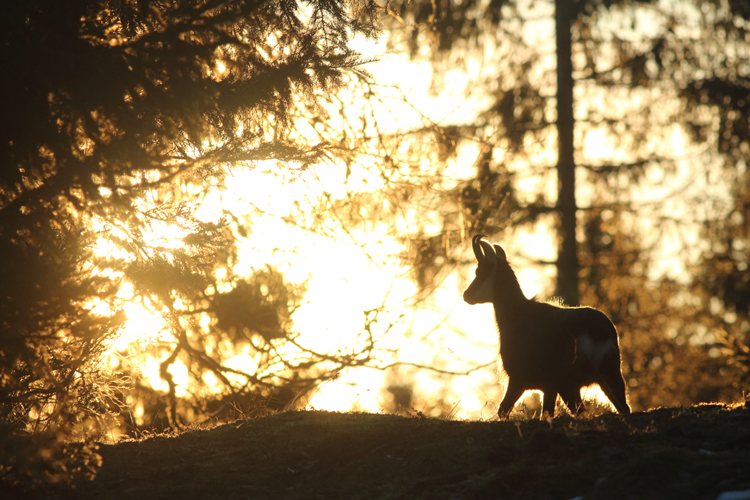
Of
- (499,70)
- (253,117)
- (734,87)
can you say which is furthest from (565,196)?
(253,117)

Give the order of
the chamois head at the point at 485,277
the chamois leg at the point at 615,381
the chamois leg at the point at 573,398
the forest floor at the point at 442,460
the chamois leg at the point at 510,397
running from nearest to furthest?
the forest floor at the point at 442,460 → the chamois leg at the point at 615,381 → the chamois leg at the point at 573,398 → the chamois leg at the point at 510,397 → the chamois head at the point at 485,277

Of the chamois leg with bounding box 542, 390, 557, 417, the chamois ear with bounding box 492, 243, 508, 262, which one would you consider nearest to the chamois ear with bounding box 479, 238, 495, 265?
the chamois ear with bounding box 492, 243, 508, 262

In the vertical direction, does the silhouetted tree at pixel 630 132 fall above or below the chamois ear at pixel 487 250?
above

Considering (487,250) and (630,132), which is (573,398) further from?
(630,132)

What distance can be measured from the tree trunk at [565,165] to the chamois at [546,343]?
24.3 ft

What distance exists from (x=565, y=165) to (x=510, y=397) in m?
9.39

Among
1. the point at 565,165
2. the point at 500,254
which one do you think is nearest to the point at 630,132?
the point at 565,165

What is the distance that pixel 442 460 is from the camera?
504 cm

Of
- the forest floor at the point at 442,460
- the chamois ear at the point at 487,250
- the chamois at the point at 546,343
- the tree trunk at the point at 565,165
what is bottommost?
the forest floor at the point at 442,460

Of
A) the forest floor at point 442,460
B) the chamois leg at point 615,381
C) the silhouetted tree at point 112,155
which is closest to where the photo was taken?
the forest floor at point 442,460

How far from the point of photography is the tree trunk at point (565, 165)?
587 inches

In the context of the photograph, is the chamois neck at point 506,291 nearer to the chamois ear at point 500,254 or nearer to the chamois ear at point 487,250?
the chamois ear at point 500,254

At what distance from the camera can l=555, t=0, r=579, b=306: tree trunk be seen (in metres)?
14.9

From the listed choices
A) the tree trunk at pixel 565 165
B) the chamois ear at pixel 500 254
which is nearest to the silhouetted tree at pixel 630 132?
the tree trunk at pixel 565 165
